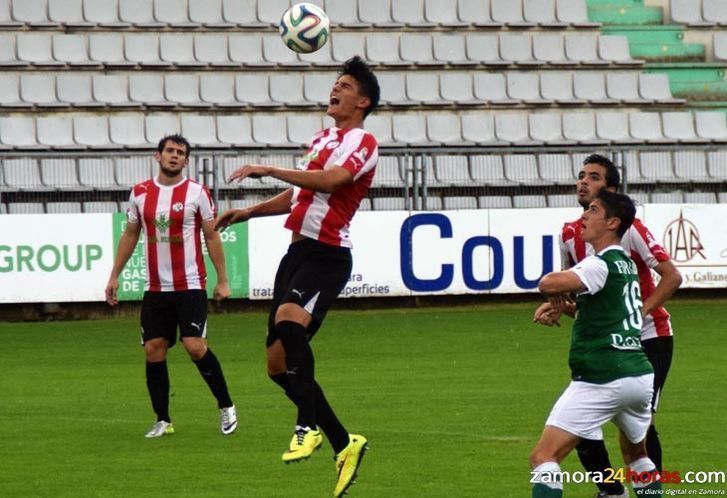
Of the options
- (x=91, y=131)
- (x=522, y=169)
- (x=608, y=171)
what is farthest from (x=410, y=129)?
(x=608, y=171)

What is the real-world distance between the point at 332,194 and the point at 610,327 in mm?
2131

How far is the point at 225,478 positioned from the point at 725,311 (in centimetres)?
1408

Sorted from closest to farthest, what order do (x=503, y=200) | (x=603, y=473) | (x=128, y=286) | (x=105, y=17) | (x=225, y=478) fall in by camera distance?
(x=603, y=473)
(x=225, y=478)
(x=128, y=286)
(x=503, y=200)
(x=105, y=17)

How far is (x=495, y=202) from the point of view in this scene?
75.4 ft

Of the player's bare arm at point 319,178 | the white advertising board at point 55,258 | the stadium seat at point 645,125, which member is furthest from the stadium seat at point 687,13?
the player's bare arm at point 319,178

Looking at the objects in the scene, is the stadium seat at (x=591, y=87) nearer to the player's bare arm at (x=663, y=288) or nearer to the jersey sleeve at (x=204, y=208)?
the jersey sleeve at (x=204, y=208)

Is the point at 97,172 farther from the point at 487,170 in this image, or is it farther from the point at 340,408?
the point at 340,408

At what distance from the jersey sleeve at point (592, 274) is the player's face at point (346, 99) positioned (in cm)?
217

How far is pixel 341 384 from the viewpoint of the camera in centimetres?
1409

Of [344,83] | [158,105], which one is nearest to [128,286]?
[158,105]

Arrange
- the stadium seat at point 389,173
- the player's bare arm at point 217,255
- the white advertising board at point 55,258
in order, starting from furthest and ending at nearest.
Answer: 1. the stadium seat at point 389,173
2. the white advertising board at point 55,258
3. the player's bare arm at point 217,255

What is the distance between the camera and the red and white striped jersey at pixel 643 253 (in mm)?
8008

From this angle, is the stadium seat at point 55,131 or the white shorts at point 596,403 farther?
the stadium seat at point 55,131

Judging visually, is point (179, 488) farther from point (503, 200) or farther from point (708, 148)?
point (708, 148)
